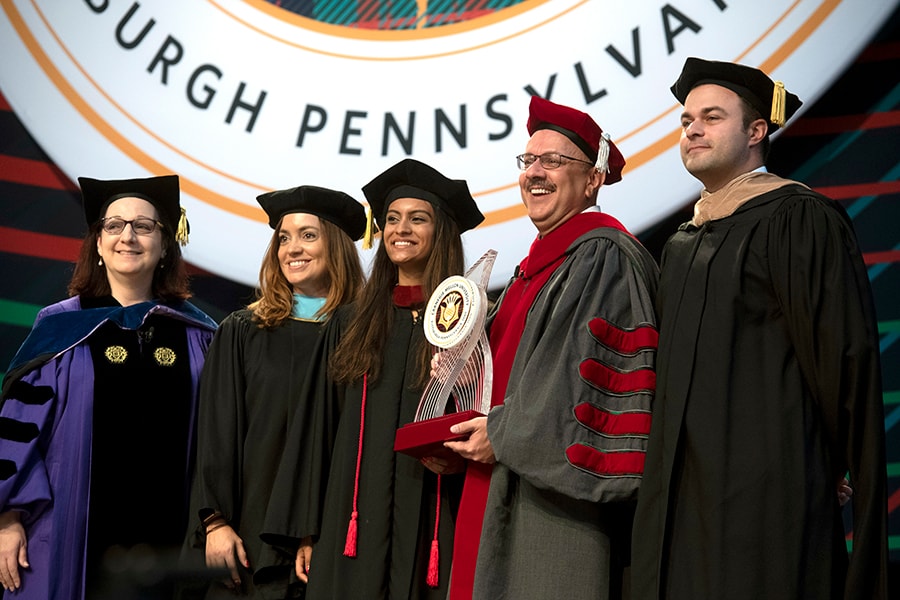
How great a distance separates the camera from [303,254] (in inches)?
168

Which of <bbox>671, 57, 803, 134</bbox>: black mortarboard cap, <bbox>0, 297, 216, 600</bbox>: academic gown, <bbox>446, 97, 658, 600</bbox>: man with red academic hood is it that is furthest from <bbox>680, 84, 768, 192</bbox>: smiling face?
<bbox>0, 297, 216, 600</bbox>: academic gown

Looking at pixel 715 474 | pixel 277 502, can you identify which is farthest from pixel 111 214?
pixel 715 474

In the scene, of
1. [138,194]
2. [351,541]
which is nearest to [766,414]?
[351,541]

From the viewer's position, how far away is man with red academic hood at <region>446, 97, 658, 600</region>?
9.73 feet

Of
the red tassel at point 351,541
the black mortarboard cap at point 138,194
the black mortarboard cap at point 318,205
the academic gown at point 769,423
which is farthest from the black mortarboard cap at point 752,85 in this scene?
the black mortarboard cap at point 138,194

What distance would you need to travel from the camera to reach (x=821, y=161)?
170 inches

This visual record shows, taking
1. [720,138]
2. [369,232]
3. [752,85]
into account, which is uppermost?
[752,85]

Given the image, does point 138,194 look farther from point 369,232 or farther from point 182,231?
→ point 369,232

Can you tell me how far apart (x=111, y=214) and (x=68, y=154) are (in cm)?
107

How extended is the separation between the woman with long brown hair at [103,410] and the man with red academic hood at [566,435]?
145 centimetres

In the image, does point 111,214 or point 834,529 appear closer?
point 834,529

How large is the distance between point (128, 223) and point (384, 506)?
1604 millimetres

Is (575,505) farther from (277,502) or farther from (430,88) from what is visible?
(430,88)

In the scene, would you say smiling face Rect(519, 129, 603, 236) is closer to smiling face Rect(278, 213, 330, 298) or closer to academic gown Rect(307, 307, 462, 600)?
academic gown Rect(307, 307, 462, 600)
